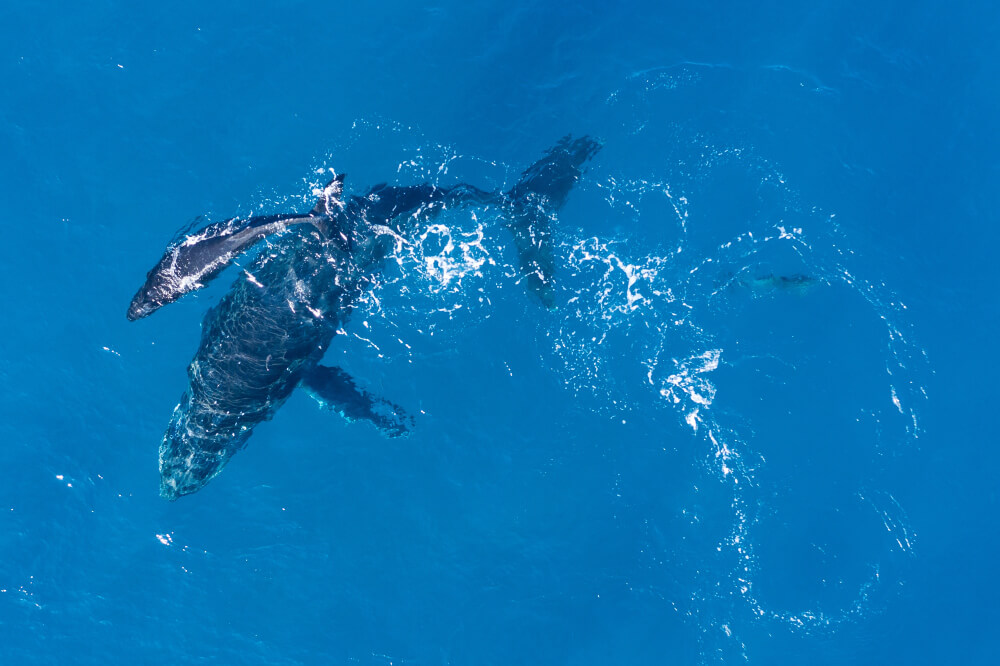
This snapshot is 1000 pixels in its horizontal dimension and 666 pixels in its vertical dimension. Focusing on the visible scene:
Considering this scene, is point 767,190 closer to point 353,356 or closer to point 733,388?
point 733,388

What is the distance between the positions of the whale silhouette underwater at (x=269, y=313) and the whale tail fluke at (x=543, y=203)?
1287 mm

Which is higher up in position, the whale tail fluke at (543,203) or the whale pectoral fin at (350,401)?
the whale tail fluke at (543,203)

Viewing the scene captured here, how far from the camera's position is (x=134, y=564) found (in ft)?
163

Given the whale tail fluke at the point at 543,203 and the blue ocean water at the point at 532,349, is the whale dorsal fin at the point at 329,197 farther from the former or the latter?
the whale tail fluke at the point at 543,203

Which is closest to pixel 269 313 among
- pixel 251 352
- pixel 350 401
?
pixel 251 352

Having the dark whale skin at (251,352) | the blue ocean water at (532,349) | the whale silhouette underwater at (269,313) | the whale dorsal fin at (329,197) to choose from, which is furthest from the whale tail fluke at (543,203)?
the dark whale skin at (251,352)

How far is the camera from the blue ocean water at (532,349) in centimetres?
4972

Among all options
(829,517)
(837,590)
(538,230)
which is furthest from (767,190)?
(837,590)

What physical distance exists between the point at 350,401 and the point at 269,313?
23.1ft

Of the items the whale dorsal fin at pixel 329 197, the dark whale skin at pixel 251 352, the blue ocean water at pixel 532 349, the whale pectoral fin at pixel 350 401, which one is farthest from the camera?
the whale pectoral fin at pixel 350 401

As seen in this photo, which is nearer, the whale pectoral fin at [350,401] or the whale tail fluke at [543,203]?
A: the whale pectoral fin at [350,401]

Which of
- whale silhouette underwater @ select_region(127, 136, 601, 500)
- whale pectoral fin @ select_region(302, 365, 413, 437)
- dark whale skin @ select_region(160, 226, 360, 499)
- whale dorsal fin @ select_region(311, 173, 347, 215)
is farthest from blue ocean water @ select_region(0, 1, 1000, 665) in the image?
whale dorsal fin @ select_region(311, 173, 347, 215)

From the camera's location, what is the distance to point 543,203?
5406 cm

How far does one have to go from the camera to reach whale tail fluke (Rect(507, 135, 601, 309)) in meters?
53.3
